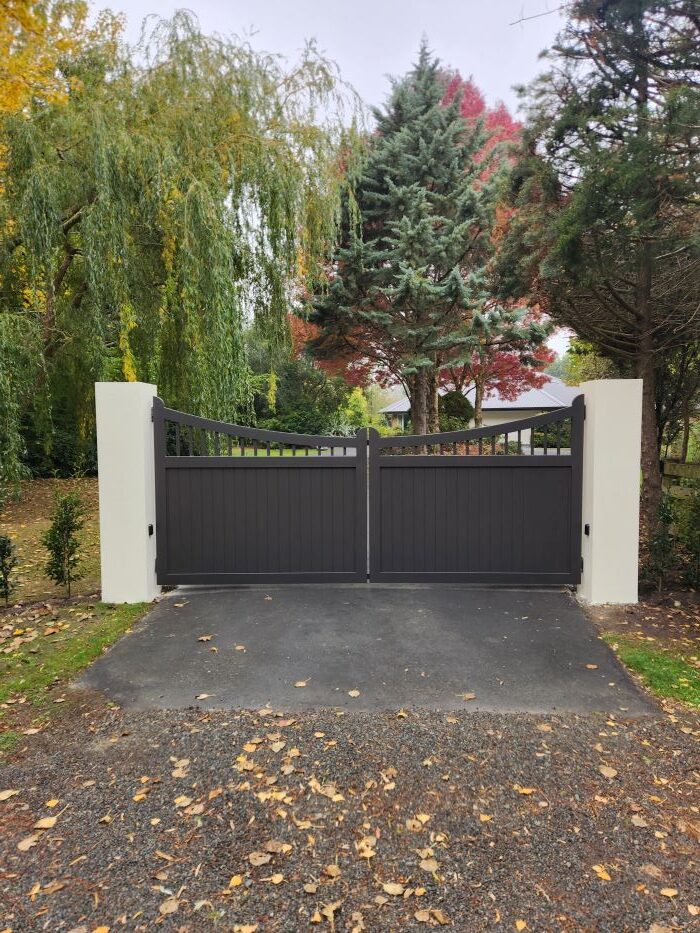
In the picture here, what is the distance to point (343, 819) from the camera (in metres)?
2.12

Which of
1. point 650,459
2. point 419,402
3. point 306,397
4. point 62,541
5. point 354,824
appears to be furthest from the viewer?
point 306,397

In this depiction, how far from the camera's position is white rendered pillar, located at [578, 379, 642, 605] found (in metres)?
4.39

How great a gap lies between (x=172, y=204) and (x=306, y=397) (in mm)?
12222

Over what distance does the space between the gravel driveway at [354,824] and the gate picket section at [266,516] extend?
2.03 m

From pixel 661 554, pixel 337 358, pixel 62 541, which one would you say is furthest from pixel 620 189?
pixel 337 358

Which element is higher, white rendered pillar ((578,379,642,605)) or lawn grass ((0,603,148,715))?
white rendered pillar ((578,379,642,605))

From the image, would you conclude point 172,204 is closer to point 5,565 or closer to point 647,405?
point 5,565

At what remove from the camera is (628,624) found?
411 cm

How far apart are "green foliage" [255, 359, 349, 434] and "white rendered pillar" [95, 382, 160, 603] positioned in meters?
12.6

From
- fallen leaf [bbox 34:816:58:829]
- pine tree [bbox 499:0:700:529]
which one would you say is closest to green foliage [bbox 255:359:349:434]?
pine tree [bbox 499:0:700:529]

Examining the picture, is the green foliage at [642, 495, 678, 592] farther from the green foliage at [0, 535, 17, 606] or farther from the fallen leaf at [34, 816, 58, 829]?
the green foliage at [0, 535, 17, 606]

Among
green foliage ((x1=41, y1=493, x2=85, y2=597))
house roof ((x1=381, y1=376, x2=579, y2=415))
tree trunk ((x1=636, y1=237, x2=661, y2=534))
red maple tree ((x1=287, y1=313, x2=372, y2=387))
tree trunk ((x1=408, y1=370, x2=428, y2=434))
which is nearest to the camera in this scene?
green foliage ((x1=41, y1=493, x2=85, y2=597))

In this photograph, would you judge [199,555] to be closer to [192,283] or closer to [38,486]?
Result: [192,283]

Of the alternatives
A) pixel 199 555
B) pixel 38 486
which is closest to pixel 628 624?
pixel 199 555
